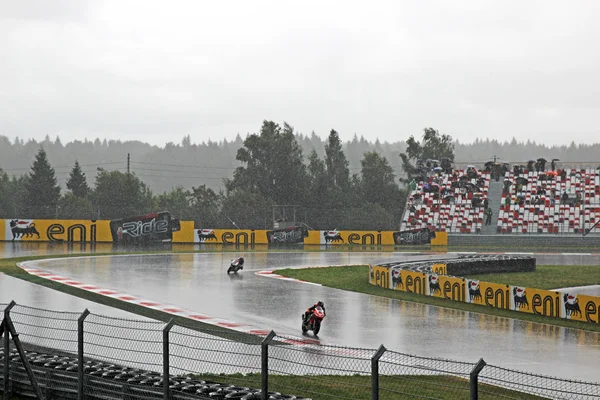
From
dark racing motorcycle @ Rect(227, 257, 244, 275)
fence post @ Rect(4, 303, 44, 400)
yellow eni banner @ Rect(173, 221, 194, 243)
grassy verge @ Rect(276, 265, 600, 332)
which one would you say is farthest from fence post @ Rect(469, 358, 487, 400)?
yellow eni banner @ Rect(173, 221, 194, 243)

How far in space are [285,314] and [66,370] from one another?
12.0 m

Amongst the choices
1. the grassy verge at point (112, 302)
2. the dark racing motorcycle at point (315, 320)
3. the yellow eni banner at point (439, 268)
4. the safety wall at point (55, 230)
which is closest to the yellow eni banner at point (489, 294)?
the yellow eni banner at point (439, 268)

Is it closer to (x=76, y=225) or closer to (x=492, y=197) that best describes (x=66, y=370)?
(x=76, y=225)

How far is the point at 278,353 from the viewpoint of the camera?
15641 mm

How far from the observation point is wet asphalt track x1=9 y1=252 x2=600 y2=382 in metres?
17.5

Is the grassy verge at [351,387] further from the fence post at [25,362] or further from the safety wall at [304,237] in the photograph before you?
the safety wall at [304,237]

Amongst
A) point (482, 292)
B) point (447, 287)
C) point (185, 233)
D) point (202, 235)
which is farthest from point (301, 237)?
point (482, 292)

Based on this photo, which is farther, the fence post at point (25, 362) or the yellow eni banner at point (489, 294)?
the yellow eni banner at point (489, 294)

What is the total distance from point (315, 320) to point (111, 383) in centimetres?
948

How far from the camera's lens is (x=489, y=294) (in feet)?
85.3

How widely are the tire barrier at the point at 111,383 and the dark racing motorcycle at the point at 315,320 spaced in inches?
310

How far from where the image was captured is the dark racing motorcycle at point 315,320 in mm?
19859

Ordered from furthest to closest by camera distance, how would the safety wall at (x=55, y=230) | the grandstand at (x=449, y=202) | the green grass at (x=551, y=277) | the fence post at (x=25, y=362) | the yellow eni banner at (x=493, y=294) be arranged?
1. the grandstand at (x=449, y=202)
2. the safety wall at (x=55, y=230)
3. the green grass at (x=551, y=277)
4. the yellow eni banner at (x=493, y=294)
5. the fence post at (x=25, y=362)

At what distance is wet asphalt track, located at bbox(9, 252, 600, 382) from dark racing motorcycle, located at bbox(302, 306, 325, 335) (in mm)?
250
